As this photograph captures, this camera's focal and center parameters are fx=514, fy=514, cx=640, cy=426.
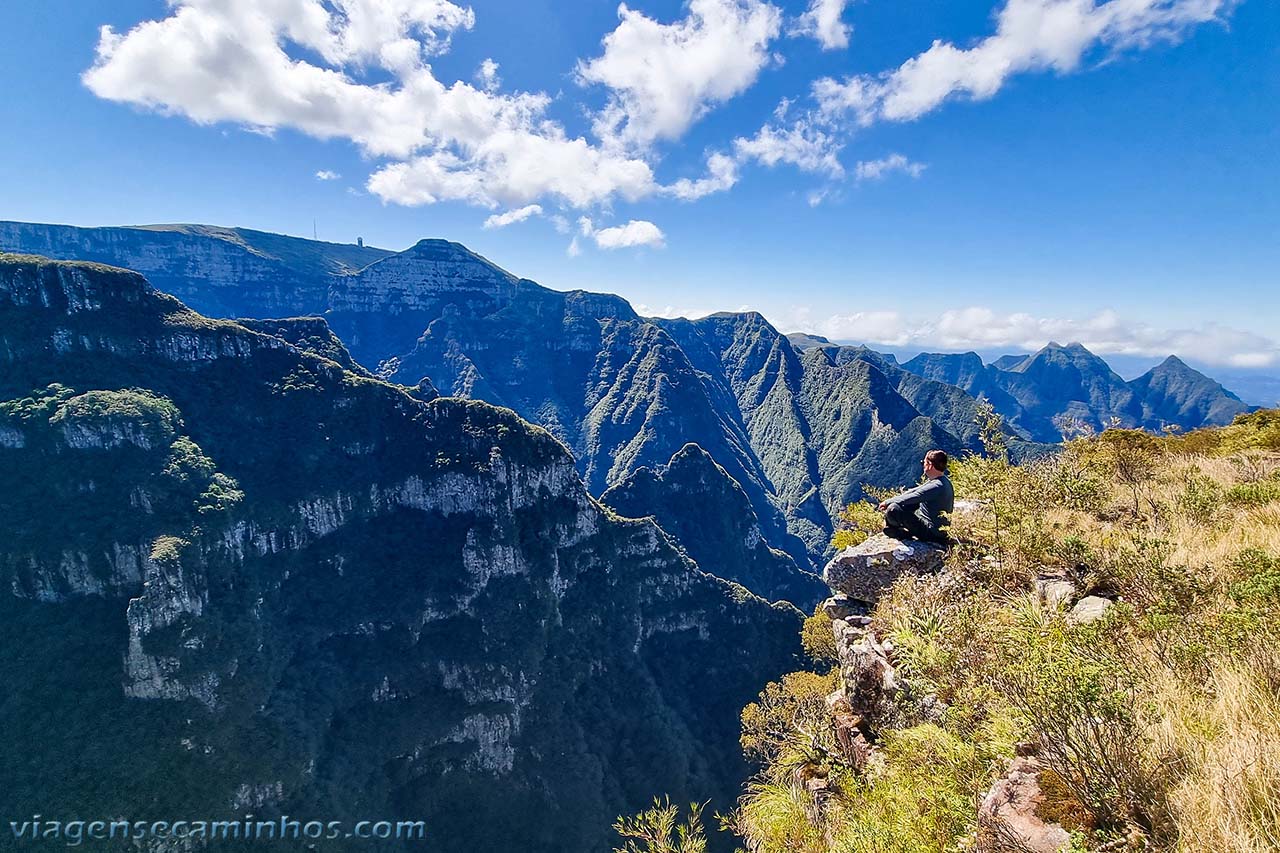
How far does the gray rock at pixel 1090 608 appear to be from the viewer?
8242mm

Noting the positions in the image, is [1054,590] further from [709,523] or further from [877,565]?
[709,523]

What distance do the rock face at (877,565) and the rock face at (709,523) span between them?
493 ft

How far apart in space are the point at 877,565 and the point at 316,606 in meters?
83.0

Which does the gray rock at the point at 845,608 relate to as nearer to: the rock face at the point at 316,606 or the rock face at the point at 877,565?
the rock face at the point at 877,565

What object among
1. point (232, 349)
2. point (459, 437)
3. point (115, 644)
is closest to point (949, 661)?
point (115, 644)

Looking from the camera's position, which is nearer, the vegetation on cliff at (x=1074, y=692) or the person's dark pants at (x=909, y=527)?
the vegetation on cliff at (x=1074, y=692)

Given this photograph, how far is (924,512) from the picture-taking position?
12.8 meters

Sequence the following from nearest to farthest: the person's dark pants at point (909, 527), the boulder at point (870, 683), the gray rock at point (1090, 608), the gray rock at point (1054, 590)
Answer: the gray rock at point (1090, 608), the gray rock at point (1054, 590), the boulder at point (870, 683), the person's dark pants at point (909, 527)

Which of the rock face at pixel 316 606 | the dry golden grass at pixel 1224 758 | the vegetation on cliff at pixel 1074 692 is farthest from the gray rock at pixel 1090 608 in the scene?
the rock face at pixel 316 606

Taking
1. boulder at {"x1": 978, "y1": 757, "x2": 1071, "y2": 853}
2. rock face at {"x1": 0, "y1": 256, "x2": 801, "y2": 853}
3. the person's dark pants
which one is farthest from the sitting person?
rock face at {"x1": 0, "y1": 256, "x2": 801, "y2": 853}

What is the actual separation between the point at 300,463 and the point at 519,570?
127 feet

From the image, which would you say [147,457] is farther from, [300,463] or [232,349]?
[232,349]

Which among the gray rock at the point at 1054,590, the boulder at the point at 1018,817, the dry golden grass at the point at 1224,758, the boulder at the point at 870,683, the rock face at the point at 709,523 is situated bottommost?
the rock face at the point at 709,523

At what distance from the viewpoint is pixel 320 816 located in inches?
2277
